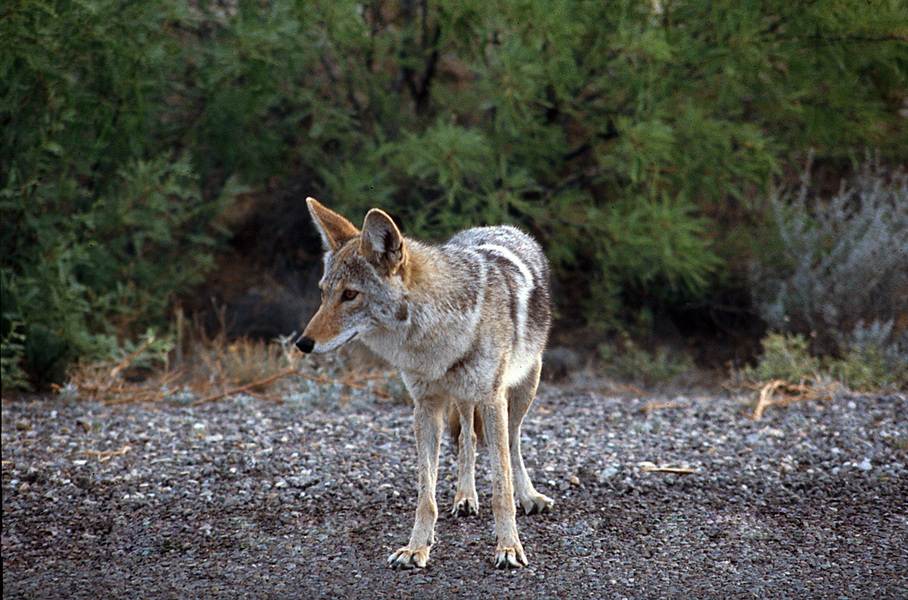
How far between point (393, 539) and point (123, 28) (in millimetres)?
4767

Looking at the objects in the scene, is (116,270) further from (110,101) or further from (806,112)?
(806,112)

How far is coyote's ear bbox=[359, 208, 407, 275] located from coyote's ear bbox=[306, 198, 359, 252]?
0.21 m

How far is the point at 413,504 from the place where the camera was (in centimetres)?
436

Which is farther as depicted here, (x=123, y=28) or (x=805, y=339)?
(x=805, y=339)

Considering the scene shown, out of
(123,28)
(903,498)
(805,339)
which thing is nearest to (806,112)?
(805,339)

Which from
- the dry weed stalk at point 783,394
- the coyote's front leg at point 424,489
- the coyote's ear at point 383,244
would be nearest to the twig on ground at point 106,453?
the coyote's front leg at point 424,489

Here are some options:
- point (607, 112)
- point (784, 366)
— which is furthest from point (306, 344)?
point (607, 112)

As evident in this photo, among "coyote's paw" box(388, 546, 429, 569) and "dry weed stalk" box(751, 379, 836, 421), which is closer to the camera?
"coyote's paw" box(388, 546, 429, 569)

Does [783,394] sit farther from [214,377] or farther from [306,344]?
[214,377]

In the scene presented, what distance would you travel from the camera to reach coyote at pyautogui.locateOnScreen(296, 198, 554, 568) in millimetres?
3457

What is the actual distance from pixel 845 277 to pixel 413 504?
532 centimetres

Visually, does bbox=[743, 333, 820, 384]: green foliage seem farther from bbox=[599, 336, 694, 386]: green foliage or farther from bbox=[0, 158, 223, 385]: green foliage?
bbox=[0, 158, 223, 385]: green foliage

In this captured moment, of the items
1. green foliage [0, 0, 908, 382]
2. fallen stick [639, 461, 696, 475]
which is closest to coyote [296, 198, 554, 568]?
fallen stick [639, 461, 696, 475]

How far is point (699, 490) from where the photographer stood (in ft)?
14.8
